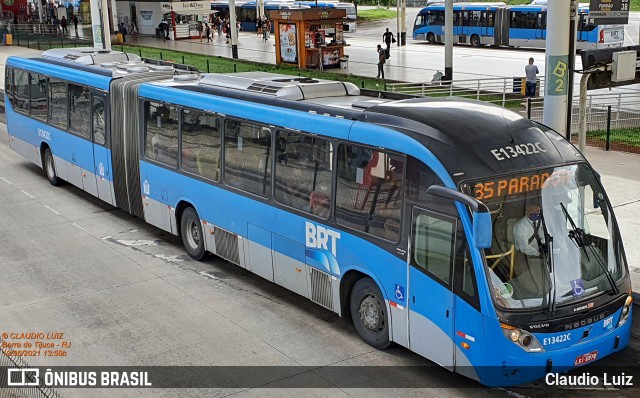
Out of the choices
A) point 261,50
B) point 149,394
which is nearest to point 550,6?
point 149,394

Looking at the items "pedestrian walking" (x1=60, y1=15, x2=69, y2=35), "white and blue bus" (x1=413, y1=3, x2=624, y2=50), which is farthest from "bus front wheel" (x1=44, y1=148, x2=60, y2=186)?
"pedestrian walking" (x1=60, y1=15, x2=69, y2=35)

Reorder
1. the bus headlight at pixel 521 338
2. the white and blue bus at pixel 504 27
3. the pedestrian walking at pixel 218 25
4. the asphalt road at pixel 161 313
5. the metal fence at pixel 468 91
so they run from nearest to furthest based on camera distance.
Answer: the bus headlight at pixel 521 338
the asphalt road at pixel 161 313
the metal fence at pixel 468 91
the white and blue bus at pixel 504 27
the pedestrian walking at pixel 218 25

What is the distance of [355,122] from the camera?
10.8 m

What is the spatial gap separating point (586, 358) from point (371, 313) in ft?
9.05

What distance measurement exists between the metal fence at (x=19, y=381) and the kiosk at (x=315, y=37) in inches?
1354

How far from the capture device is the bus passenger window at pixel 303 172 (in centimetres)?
1130

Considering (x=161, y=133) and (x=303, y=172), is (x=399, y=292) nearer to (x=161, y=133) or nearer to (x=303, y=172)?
(x=303, y=172)

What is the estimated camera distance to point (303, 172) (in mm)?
11734

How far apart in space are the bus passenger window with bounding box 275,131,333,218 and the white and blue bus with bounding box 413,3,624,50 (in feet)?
130

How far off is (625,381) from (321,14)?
35.6 m

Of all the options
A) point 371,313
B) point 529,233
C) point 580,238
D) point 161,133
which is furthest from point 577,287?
point 161,133

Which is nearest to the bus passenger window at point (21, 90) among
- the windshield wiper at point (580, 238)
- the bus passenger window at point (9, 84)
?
the bus passenger window at point (9, 84)

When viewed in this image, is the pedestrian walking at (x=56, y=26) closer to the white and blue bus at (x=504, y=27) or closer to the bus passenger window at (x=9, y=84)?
the white and blue bus at (x=504, y=27)

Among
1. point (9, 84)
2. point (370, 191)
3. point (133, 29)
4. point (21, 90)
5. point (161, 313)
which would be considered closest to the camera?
point (370, 191)
